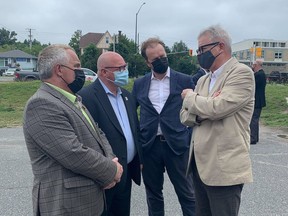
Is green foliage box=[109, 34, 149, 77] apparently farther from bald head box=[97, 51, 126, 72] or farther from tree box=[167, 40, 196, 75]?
bald head box=[97, 51, 126, 72]

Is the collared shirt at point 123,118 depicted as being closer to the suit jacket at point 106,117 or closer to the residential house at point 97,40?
the suit jacket at point 106,117

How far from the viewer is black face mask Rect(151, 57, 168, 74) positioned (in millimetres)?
3855

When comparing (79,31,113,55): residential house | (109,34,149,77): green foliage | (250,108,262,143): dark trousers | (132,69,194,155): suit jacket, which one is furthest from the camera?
(79,31,113,55): residential house

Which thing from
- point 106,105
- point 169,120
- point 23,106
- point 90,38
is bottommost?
point 23,106

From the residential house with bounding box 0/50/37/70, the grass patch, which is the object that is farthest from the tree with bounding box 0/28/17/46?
the grass patch

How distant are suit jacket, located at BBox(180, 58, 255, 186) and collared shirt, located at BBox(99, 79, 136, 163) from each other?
0.80 metres

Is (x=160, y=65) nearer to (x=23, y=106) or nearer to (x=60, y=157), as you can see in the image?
(x=60, y=157)

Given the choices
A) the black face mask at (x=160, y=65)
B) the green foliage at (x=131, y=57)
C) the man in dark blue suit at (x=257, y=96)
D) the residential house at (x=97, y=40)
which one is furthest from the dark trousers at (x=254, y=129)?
the residential house at (x=97, y=40)

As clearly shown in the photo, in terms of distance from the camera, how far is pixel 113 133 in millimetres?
3213

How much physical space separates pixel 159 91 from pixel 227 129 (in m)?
1.39

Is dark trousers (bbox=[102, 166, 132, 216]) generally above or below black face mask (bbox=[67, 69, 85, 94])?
below

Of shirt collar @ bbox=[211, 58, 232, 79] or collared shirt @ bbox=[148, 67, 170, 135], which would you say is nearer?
shirt collar @ bbox=[211, 58, 232, 79]

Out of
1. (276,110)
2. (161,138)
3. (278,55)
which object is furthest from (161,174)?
(278,55)

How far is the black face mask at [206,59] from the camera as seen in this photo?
2.88m
